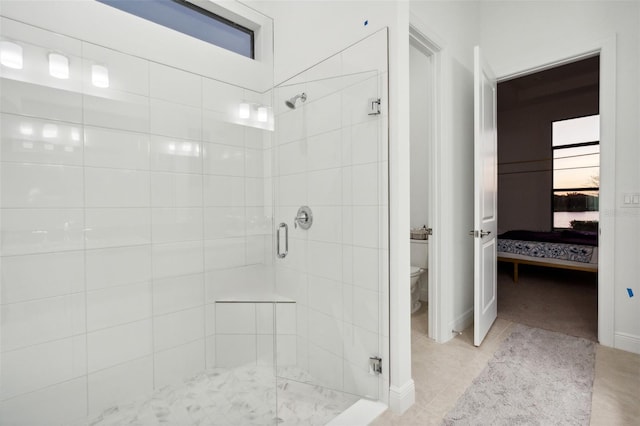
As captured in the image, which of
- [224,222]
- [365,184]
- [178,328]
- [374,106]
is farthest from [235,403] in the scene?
[374,106]

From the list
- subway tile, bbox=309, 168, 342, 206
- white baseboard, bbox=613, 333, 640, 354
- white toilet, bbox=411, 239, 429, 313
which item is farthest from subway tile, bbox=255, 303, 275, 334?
white baseboard, bbox=613, 333, 640, 354

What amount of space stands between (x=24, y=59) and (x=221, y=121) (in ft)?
3.00

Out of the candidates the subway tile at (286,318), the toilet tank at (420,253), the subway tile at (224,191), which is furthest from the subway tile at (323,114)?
the toilet tank at (420,253)

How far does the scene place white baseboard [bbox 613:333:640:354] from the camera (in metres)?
2.21

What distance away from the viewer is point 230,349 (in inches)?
76.4

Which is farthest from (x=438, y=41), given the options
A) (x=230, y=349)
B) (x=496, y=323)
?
(x=230, y=349)

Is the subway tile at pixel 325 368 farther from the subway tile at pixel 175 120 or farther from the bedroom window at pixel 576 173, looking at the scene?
the bedroom window at pixel 576 173

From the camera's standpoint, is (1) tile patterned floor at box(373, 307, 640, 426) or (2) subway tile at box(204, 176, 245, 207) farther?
(2) subway tile at box(204, 176, 245, 207)

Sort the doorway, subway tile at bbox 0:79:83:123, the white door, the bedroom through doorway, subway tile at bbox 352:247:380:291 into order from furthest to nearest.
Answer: the bedroom through doorway
the doorway
the white door
subway tile at bbox 352:247:380:291
subway tile at bbox 0:79:83:123

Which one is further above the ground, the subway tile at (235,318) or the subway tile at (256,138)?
the subway tile at (256,138)

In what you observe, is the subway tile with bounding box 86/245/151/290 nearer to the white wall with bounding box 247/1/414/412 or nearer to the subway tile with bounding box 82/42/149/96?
the subway tile with bounding box 82/42/149/96

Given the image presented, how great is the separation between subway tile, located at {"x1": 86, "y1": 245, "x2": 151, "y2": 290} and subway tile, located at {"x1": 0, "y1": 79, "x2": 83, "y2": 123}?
2.23 ft

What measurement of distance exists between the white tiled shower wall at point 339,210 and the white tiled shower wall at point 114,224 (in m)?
0.33

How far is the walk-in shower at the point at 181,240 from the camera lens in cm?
147
